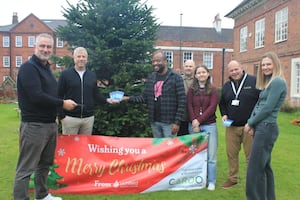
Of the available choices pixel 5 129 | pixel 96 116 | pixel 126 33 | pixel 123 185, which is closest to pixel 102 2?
pixel 126 33

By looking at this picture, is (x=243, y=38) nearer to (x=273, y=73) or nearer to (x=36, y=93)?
(x=273, y=73)

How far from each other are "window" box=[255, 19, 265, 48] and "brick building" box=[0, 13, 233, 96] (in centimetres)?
1691

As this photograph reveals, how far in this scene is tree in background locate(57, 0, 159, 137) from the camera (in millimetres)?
5809

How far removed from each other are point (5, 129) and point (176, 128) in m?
9.80

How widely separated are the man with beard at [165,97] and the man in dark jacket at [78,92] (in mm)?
972

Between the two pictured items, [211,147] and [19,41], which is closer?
[211,147]

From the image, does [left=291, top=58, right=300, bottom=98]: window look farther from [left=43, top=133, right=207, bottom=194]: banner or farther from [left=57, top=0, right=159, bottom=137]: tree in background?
[left=43, top=133, right=207, bottom=194]: banner

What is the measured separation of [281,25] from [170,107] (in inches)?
792

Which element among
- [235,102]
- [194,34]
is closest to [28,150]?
[235,102]

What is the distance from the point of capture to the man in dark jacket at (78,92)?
4770 mm

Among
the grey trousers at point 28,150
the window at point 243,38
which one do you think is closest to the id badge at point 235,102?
the grey trousers at point 28,150

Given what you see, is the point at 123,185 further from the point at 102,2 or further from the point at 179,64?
the point at 179,64

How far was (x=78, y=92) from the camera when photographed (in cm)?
479

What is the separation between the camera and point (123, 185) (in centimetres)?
497
